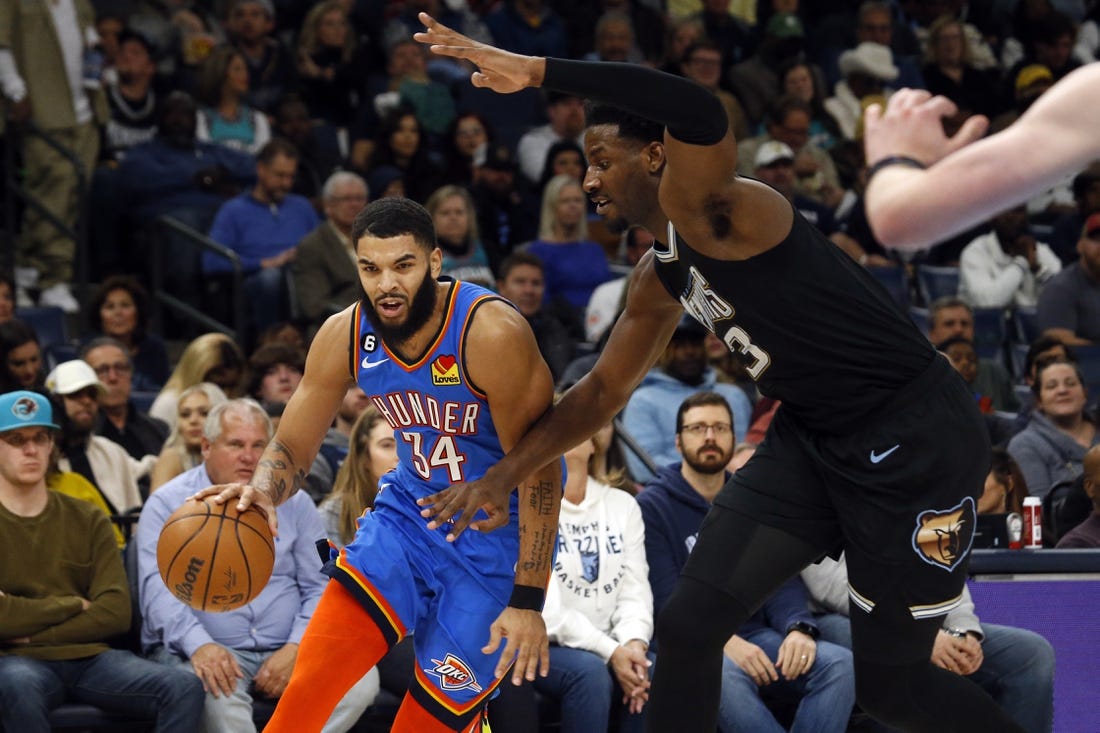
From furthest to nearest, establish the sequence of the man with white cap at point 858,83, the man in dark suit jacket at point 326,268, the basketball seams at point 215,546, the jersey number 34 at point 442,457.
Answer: the man with white cap at point 858,83
the man in dark suit jacket at point 326,268
the jersey number 34 at point 442,457
the basketball seams at point 215,546

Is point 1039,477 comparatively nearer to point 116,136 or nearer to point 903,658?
point 903,658

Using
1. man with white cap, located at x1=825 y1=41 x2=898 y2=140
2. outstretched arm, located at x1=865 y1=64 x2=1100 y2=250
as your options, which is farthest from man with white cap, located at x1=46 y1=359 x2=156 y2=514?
man with white cap, located at x1=825 y1=41 x2=898 y2=140

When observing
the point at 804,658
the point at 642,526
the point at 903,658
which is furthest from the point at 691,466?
the point at 903,658

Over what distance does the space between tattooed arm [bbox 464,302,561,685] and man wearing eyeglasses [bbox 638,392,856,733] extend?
6.19 ft

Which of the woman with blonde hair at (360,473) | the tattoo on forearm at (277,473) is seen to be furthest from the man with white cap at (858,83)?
the tattoo on forearm at (277,473)

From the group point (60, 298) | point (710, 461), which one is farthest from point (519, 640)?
point (60, 298)

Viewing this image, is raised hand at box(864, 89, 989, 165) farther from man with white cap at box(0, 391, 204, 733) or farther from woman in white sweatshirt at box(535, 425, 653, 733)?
man with white cap at box(0, 391, 204, 733)

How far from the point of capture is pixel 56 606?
6.23 m

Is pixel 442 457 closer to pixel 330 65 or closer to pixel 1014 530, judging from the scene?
pixel 1014 530

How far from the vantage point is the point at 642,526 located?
6965mm

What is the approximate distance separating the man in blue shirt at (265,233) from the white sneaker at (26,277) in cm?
119

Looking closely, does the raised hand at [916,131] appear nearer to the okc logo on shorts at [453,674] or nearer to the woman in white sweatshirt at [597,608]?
the okc logo on shorts at [453,674]

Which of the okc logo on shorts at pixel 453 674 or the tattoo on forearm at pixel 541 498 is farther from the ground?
the tattoo on forearm at pixel 541 498

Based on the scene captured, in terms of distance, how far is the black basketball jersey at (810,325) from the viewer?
14.1 feet
